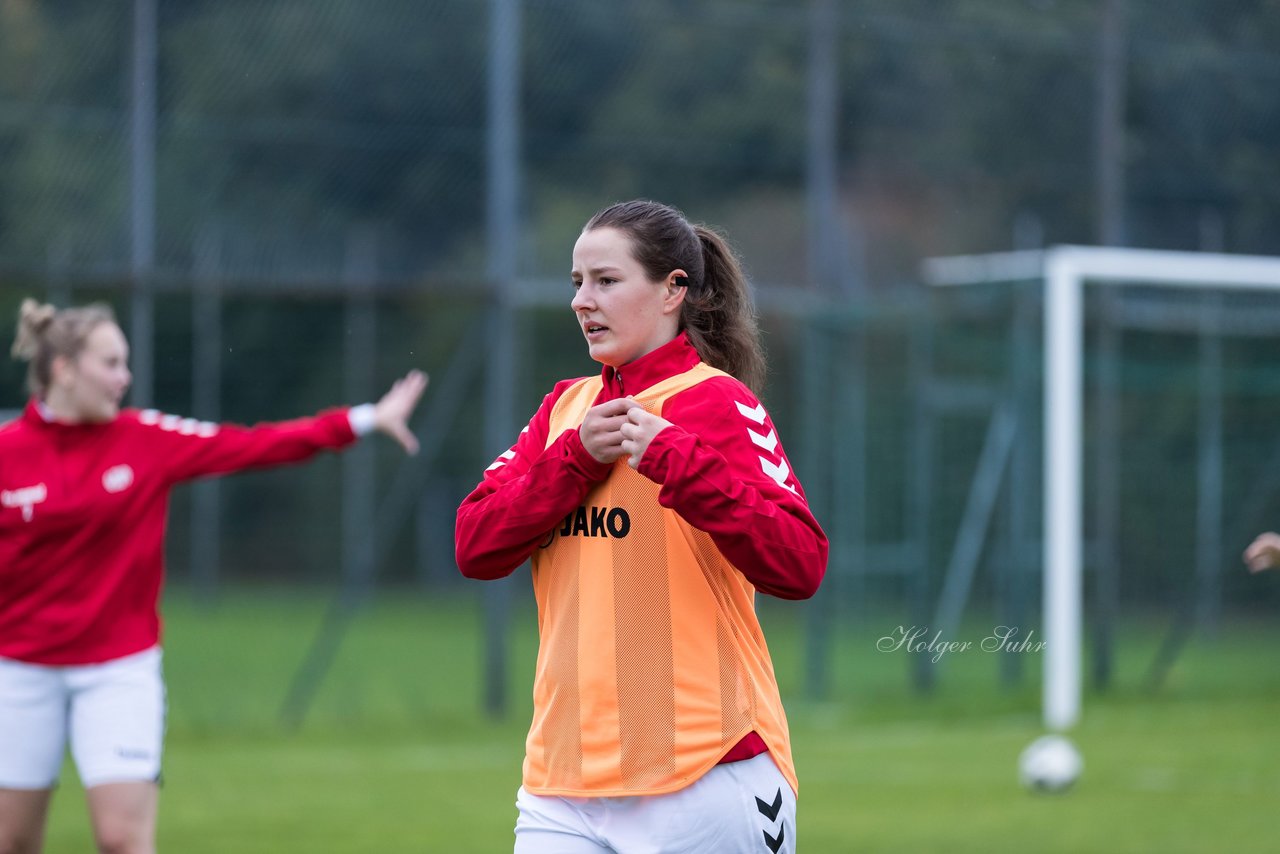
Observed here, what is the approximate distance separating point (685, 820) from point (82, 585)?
2.83 meters

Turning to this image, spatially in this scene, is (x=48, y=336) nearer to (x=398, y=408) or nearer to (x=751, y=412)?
(x=398, y=408)

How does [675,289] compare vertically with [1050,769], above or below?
above

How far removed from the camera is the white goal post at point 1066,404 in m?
12.8

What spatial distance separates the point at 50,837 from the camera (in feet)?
28.5

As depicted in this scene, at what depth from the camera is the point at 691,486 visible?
345 cm

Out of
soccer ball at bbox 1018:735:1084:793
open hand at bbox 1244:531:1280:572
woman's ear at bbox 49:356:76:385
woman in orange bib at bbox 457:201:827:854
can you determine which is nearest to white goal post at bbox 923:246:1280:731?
soccer ball at bbox 1018:735:1084:793

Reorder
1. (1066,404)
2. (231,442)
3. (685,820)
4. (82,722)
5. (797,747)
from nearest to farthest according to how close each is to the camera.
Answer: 1. (685,820)
2. (82,722)
3. (231,442)
4. (797,747)
5. (1066,404)

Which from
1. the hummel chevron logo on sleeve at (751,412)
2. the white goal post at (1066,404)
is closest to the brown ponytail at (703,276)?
the hummel chevron logo on sleeve at (751,412)

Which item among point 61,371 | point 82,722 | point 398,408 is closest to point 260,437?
point 398,408

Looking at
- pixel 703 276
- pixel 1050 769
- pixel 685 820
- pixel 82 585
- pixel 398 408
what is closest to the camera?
pixel 685 820

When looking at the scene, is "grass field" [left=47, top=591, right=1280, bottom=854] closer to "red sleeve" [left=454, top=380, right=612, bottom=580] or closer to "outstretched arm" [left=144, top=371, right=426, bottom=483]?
"outstretched arm" [left=144, top=371, right=426, bottom=483]

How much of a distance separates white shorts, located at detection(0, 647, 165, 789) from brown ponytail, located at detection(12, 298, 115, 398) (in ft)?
2.92

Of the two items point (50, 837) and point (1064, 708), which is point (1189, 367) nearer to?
point (1064, 708)

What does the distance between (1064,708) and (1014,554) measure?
199 cm
